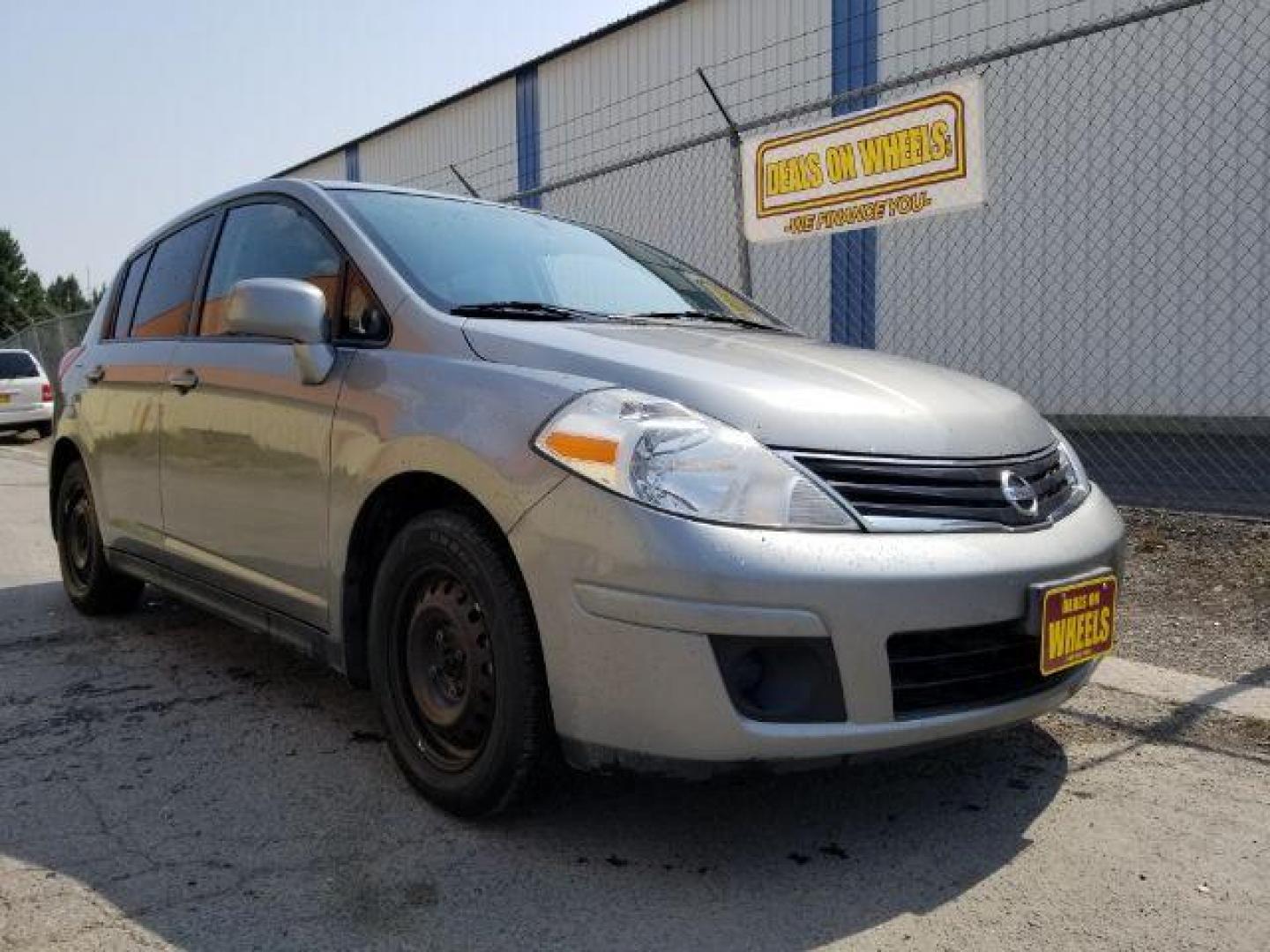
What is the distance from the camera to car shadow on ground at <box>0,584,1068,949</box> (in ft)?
7.24

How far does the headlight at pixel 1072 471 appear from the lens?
9.45 feet

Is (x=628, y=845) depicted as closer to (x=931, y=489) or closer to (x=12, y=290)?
(x=931, y=489)

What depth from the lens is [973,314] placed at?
35.7 feet

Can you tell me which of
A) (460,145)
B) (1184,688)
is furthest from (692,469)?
(460,145)

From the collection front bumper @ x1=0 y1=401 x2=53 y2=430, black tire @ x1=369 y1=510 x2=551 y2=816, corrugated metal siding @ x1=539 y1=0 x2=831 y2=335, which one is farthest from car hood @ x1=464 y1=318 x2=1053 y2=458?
front bumper @ x1=0 y1=401 x2=53 y2=430

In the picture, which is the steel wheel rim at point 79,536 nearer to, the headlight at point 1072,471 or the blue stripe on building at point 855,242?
the headlight at point 1072,471

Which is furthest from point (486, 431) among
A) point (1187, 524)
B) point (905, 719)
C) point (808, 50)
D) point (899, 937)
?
point (808, 50)

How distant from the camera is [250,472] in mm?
3309

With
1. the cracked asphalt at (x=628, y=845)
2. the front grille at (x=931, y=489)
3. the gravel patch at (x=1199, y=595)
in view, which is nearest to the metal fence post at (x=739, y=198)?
the gravel patch at (x=1199, y=595)

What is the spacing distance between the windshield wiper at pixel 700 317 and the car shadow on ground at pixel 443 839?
1.32 m

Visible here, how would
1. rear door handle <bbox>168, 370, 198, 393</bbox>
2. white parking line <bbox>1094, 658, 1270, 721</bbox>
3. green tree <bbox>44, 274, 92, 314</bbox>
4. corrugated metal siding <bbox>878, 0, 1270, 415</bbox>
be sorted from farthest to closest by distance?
green tree <bbox>44, 274, 92, 314</bbox>, corrugated metal siding <bbox>878, 0, 1270, 415</bbox>, rear door handle <bbox>168, 370, 198, 393</bbox>, white parking line <bbox>1094, 658, 1270, 721</bbox>

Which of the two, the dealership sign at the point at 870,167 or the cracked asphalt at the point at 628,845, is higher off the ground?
the dealership sign at the point at 870,167

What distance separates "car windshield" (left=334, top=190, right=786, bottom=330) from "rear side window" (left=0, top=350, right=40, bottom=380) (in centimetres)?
1523

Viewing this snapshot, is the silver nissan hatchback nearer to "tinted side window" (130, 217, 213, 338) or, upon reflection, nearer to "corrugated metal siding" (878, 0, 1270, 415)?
"tinted side window" (130, 217, 213, 338)
